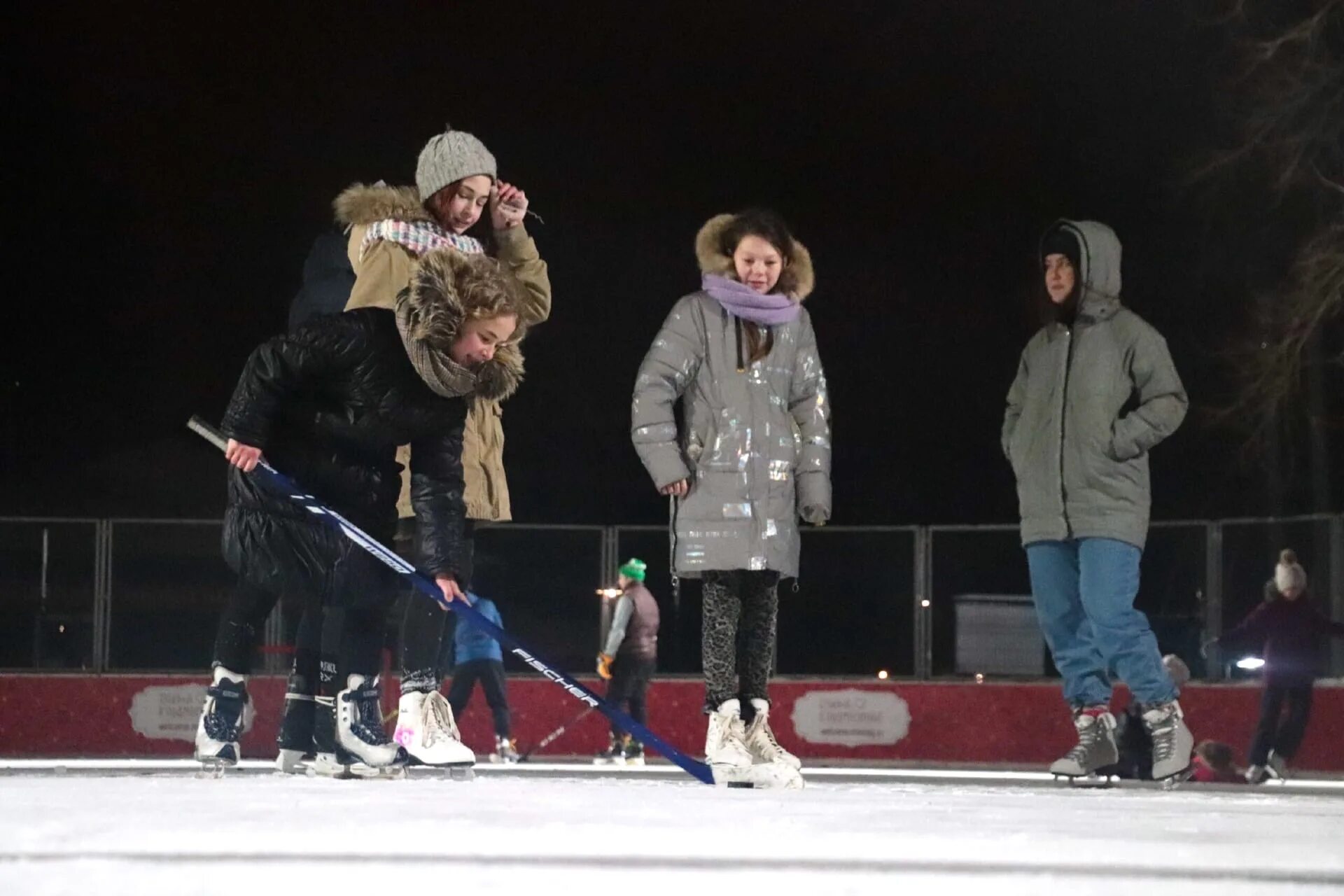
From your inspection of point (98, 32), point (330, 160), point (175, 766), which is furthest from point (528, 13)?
point (175, 766)

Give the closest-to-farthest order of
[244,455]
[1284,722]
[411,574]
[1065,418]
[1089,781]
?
[244,455]
[411,574]
[1065,418]
[1089,781]
[1284,722]

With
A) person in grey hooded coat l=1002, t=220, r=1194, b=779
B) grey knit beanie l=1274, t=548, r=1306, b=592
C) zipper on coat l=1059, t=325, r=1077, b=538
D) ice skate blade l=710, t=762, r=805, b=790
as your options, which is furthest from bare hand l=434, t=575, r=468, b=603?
grey knit beanie l=1274, t=548, r=1306, b=592

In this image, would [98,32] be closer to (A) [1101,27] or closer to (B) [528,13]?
(B) [528,13]

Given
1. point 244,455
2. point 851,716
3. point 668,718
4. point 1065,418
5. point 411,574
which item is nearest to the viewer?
point 244,455

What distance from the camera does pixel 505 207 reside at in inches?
228

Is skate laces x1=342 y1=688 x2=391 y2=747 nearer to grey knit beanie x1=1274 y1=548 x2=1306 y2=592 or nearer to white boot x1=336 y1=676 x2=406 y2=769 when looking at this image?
white boot x1=336 y1=676 x2=406 y2=769

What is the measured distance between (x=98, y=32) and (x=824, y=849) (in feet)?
62.4

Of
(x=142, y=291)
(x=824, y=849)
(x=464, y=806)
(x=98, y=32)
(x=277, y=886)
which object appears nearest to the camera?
(x=277, y=886)

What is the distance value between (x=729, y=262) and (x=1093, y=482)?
148cm

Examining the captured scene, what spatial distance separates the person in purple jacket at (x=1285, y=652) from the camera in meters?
10.2

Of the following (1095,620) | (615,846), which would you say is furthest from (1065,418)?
(615,846)

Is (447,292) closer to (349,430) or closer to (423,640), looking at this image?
(349,430)

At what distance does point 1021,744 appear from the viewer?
488 inches

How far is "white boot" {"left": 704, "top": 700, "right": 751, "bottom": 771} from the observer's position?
511 cm
